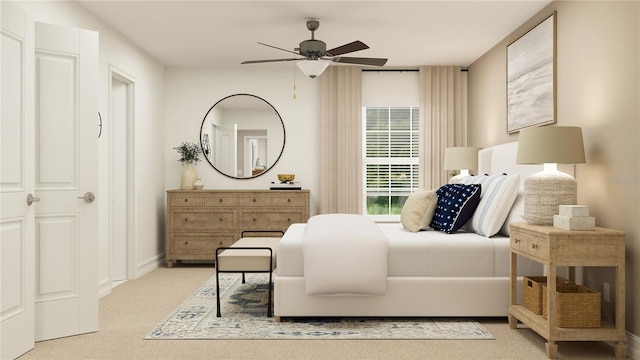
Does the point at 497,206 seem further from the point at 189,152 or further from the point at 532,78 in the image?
the point at 189,152

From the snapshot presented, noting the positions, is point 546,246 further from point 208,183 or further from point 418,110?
point 208,183

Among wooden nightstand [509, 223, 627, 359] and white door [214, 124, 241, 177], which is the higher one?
white door [214, 124, 241, 177]

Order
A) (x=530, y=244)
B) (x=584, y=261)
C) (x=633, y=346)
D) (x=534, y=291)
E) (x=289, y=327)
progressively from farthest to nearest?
1. (x=289, y=327)
2. (x=534, y=291)
3. (x=530, y=244)
4. (x=633, y=346)
5. (x=584, y=261)

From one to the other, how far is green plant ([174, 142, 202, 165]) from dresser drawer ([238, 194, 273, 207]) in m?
0.89

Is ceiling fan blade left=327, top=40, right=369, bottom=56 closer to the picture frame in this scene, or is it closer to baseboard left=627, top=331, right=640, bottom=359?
the picture frame

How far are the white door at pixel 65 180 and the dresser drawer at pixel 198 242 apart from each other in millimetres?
2477

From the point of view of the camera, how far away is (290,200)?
18.8 feet

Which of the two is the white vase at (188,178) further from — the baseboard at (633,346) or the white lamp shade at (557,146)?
the baseboard at (633,346)

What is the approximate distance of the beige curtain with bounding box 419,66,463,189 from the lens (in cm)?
614

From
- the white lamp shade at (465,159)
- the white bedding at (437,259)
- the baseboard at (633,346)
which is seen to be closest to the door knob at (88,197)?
the white bedding at (437,259)

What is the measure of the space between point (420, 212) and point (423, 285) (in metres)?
0.72

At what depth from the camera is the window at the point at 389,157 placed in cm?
631

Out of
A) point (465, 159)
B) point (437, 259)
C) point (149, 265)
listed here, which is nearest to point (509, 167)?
point (465, 159)

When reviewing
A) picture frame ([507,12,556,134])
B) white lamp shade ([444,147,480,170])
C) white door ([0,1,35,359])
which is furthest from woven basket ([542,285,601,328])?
white door ([0,1,35,359])
